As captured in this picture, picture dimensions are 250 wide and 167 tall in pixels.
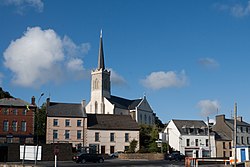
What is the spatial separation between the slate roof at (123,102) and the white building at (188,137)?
38.2 metres

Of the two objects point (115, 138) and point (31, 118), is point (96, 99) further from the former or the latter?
point (31, 118)

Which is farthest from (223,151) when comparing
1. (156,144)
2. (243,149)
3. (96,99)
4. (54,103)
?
(96,99)

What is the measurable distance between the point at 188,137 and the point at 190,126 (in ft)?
10.0

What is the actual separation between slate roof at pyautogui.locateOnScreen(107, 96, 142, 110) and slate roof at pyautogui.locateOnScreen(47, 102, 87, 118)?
40171 mm

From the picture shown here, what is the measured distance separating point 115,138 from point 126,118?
7.08m

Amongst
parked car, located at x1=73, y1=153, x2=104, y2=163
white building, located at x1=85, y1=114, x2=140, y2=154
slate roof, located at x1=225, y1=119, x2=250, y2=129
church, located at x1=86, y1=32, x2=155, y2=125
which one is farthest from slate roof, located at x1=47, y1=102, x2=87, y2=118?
church, located at x1=86, y1=32, x2=155, y2=125

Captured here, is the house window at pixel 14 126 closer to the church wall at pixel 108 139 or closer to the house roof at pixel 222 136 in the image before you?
the church wall at pixel 108 139

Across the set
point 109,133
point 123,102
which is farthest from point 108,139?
point 123,102

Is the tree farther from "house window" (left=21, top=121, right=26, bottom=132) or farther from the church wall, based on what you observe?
"house window" (left=21, top=121, right=26, bottom=132)

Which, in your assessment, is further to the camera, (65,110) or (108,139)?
(108,139)

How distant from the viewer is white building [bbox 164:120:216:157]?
8681cm

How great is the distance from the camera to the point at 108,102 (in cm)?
12725

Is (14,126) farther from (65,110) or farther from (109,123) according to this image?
(109,123)

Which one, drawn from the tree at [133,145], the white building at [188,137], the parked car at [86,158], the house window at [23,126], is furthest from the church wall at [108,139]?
the parked car at [86,158]
